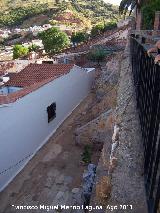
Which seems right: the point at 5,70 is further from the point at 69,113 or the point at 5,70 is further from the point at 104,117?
the point at 104,117

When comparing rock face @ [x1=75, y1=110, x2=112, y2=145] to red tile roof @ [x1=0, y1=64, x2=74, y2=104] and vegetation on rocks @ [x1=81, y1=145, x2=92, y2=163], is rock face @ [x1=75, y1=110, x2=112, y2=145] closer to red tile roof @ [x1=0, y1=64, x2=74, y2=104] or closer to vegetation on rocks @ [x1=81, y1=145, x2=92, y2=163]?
vegetation on rocks @ [x1=81, y1=145, x2=92, y2=163]

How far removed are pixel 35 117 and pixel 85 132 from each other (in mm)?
2394

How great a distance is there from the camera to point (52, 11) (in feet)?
257

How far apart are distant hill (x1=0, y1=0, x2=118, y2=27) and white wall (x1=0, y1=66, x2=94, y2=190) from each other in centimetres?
5553

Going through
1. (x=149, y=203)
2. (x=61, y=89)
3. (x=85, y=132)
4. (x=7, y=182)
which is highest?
(x=149, y=203)

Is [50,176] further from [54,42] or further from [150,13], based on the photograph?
[54,42]

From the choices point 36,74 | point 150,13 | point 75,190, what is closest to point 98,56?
point 36,74

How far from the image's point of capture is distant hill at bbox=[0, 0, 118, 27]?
250 feet

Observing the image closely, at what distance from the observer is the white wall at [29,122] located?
39.0 ft

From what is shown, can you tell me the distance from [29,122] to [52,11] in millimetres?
69041

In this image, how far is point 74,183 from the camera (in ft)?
39.6

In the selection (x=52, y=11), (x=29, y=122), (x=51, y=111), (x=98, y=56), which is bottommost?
(x=51, y=111)

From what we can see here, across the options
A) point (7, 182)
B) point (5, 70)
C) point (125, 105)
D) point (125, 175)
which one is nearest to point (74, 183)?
point (7, 182)

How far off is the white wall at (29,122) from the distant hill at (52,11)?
182ft
